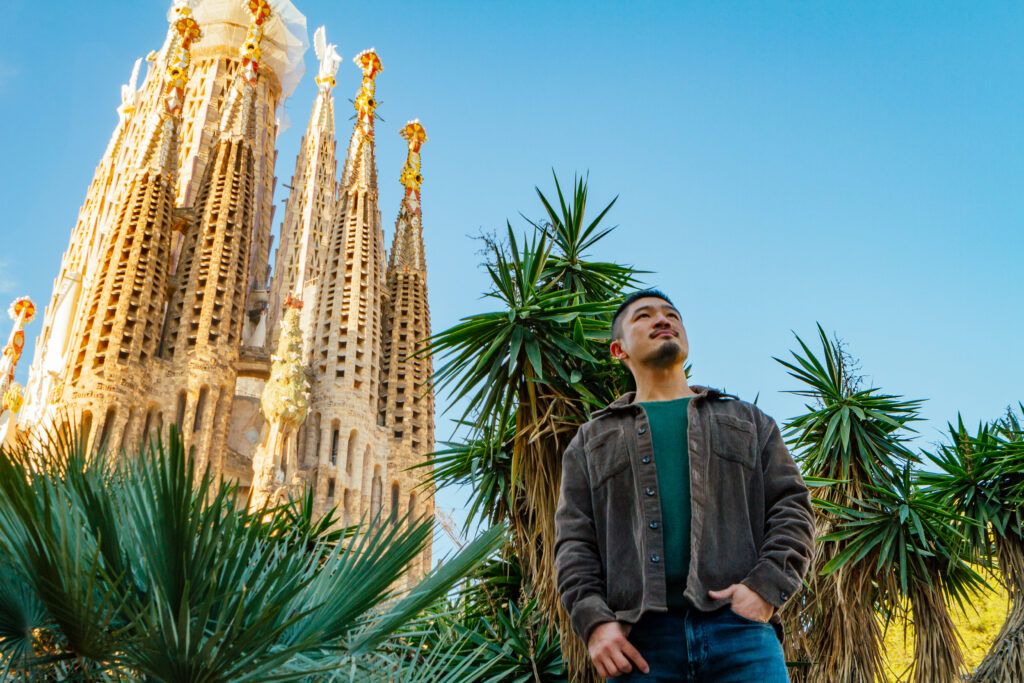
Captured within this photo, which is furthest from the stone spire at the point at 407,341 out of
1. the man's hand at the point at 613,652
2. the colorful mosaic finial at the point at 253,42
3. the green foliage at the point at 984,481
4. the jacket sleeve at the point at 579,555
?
the man's hand at the point at 613,652

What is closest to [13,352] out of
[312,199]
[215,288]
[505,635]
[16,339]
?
[16,339]

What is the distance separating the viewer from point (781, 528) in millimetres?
2508

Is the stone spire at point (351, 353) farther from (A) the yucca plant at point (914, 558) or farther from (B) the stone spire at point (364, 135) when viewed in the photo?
(A) the yucca plant at point (914, 558)

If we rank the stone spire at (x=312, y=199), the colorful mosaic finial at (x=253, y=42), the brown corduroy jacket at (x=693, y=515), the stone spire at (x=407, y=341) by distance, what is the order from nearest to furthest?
the brown corduroy jacket at (x=693, y=515) < the stone spire at (x=407, y=341) < the colorful mosaic finial at (x=253, y=42) < the stone spire at (x=312, y=199)

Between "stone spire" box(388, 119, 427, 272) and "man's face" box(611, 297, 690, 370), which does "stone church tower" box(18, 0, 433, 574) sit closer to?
"stone spire" box(388, 119, 427, 272)

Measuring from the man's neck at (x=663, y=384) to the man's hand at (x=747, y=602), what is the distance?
64cm

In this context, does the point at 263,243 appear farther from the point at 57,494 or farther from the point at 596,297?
the point at 57,494

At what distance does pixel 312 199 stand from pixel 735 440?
1622 inches

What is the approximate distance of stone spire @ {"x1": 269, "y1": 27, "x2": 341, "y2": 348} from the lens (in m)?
40.2

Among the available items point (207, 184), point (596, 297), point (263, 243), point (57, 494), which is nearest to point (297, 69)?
point (263, 243)

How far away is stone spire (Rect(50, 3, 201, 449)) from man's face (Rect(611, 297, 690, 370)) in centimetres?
2368

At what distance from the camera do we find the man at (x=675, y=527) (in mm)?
2391

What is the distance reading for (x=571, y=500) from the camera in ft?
9.12

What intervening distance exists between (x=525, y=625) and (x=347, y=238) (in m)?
28.0
